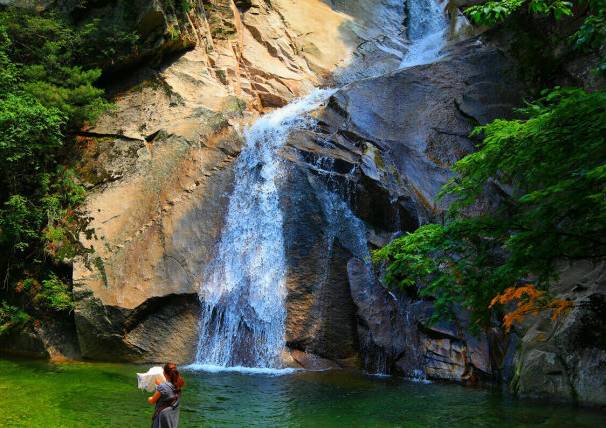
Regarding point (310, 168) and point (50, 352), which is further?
point (310, 168)

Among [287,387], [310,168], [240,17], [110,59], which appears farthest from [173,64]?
[287,387]

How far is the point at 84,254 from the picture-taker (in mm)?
12828

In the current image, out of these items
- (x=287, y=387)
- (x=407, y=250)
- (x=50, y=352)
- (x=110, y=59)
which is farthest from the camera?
(x=110, y=59)

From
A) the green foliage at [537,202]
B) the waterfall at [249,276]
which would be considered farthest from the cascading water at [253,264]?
the green foliage at [537,202]

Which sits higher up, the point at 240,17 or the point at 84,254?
the point at 240,17

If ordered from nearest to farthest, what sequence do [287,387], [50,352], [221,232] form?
[287,387]
[50,352]
[221,232]

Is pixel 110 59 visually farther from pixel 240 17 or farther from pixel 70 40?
pixel 240 17

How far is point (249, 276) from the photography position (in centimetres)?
1300

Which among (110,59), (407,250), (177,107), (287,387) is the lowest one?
(287,387)

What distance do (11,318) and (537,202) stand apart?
37.0 ft

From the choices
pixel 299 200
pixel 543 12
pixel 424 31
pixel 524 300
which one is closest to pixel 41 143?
pixel 299 200

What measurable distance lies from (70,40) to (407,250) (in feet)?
41.3

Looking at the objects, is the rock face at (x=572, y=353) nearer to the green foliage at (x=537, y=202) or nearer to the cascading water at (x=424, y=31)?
the green foliage at (x=537, y=202)

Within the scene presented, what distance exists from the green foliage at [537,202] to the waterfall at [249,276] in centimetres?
508
